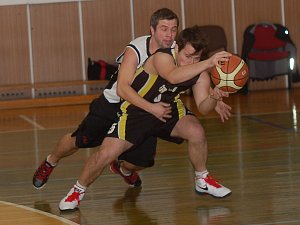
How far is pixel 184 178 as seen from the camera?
7082 mm

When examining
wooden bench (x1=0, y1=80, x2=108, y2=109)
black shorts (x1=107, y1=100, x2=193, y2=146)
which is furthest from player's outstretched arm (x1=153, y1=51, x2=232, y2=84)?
wooden bench (x1=0, y1=80, x2=108, y2=109)

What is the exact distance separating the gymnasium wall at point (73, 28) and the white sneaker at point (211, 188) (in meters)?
7.28

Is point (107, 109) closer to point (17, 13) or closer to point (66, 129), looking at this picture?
point (66, 129)

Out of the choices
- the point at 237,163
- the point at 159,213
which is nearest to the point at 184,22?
the point at 237,163

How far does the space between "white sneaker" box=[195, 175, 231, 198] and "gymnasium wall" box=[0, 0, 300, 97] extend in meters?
7.28

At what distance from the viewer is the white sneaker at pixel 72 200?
19.6 ft

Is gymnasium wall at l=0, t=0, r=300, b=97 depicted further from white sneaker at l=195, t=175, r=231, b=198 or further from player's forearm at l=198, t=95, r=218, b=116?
player's forearm at l=198, t=95, r=218, b=116

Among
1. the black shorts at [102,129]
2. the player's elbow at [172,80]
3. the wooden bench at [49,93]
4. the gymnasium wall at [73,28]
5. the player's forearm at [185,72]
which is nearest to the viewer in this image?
the player's forearm at [185,72]

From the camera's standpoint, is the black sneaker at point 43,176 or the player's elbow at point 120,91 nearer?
the player's elbow at point 120,91

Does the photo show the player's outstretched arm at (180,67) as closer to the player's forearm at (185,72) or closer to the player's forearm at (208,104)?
the player's forearm at (185,72)

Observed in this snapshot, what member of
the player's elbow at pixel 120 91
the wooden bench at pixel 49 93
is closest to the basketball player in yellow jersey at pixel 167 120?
the player's elbow at pixel 120 91

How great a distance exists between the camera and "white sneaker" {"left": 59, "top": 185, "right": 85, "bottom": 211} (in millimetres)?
5977

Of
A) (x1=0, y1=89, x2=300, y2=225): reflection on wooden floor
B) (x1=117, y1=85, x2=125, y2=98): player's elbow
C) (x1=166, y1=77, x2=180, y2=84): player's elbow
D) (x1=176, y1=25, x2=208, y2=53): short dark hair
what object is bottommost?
(x1=0, y1=89, x2=300, y2=225): reflection on wooden floor

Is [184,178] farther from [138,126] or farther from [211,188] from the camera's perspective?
[138,126]
